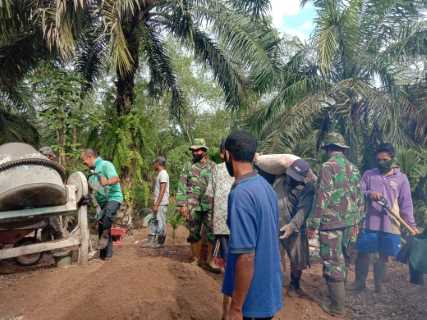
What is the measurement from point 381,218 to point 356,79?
9.80 ft

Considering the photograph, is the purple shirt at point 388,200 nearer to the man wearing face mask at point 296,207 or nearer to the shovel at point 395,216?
the shovel at point 395,216

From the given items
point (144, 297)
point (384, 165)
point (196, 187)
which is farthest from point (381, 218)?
point (144, 297)

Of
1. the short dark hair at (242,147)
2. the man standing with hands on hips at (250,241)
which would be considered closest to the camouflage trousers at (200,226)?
the man standing with hands on hips at (250,241)

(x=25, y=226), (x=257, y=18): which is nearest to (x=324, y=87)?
(x=257, y=18)

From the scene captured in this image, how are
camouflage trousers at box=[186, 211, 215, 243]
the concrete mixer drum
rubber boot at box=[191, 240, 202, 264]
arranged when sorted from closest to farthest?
the concrete mixer drum → camouflage trousers at box=[186, 211, 215, 243] → rubber boot at box=[191, 240, 202, 264]

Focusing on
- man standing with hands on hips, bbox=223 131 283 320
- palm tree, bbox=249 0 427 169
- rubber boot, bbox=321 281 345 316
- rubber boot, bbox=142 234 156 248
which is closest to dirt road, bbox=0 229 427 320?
rubber boot, bbox=321 281 345 316

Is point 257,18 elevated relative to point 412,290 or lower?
elevated

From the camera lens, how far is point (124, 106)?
32.7ft

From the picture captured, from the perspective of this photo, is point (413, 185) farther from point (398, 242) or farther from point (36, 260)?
point (36, 260)

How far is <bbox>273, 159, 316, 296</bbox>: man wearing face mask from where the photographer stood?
16.0 feet

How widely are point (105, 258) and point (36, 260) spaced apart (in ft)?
3.54

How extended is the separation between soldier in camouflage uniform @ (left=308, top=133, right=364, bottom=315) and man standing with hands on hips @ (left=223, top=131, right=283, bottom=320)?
2.28m

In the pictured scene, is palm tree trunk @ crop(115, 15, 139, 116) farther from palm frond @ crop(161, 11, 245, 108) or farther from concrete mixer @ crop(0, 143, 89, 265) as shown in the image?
concrete mixer @ crop(0, 143, 89, 265)

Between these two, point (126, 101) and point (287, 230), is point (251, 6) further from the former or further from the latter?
point (287, 230)
